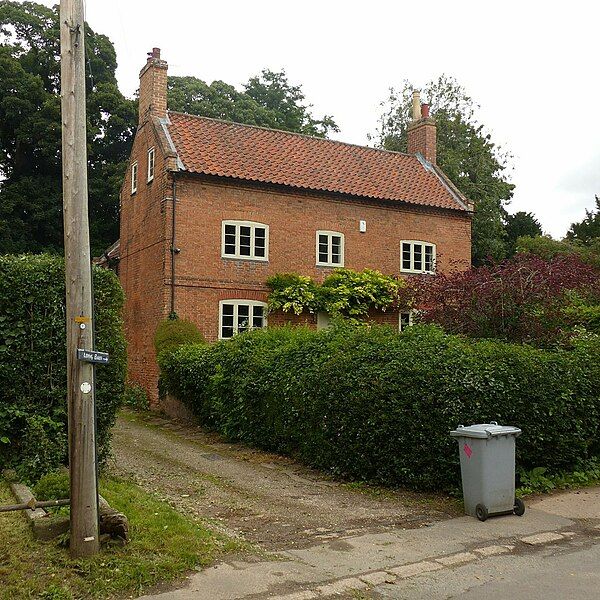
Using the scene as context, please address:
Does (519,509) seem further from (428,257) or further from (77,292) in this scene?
(428,257)

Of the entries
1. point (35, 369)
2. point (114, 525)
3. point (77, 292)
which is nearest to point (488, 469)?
point (114, 525)

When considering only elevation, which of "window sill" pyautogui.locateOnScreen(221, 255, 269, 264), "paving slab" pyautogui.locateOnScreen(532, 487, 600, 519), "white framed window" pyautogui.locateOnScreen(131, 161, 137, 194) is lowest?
"paving slab" pyautogui.locateOnScreen(532, 487, 600, 519)

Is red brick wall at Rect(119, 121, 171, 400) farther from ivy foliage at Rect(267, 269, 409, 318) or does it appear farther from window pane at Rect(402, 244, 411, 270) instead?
window pane at Rect(402, 244, 411, 270)

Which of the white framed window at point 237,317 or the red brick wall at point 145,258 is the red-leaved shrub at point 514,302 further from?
the red brick wall at point 145,258

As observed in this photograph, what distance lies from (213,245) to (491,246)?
22.1 meters

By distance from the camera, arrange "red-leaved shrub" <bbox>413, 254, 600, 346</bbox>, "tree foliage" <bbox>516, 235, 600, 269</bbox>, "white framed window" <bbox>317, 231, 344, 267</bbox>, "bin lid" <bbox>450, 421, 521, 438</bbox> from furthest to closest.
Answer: "tree foliage" <bbox>516, 235, 600, 269</bbox>, "white framed window" <bbox>317, 231, 344, 267</bbox>, "red-leaved shrub" <bbox>413, 254, 600, 346</bbox>, "bin lid" <bbox>450, 421, 521, 438</bbox>

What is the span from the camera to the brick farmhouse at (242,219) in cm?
2172

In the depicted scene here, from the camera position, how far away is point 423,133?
30.3 metres

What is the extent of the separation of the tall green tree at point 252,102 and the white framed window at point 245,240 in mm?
19289

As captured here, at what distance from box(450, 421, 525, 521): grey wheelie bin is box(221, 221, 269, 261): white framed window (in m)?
14.8

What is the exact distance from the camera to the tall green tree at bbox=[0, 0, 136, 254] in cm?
3052

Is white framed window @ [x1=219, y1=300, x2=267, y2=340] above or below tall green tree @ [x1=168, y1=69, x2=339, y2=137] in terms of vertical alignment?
below

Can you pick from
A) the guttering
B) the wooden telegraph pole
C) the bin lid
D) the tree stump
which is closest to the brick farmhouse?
the guttering

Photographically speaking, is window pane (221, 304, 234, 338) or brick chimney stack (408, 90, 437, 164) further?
brick chimney stack (408, 90, 437, 164)
